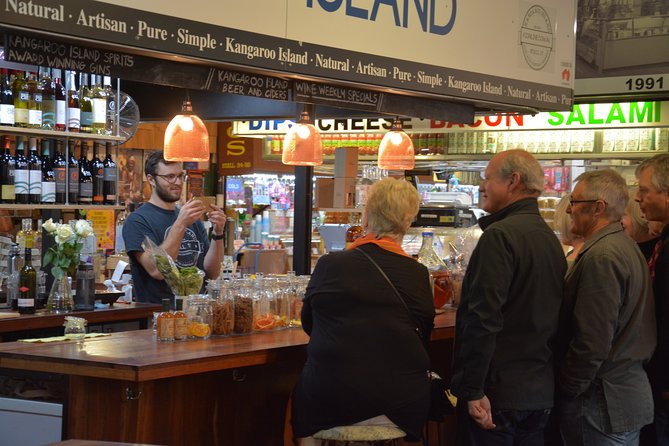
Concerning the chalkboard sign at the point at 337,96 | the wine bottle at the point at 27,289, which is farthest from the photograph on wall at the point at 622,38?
the wine bottle at the point at 27,289

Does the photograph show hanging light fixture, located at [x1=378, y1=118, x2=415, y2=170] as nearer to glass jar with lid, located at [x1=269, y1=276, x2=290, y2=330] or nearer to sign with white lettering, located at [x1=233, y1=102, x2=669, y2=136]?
sign with white lettering, located at [x1=233, y1=102, x2=669, y2=136]

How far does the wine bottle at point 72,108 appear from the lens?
676cm

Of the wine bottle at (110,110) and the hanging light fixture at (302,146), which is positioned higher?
the wine bottle at (110,110)

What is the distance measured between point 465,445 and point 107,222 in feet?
24.0

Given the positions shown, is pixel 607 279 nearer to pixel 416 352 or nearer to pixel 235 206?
pixel 416 352

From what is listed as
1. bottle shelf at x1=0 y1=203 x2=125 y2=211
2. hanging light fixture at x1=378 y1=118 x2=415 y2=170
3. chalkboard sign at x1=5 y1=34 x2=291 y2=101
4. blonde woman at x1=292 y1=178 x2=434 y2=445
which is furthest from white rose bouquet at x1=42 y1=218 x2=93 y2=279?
blonde woman at x1=292 y1=178 x2=434 y2=445

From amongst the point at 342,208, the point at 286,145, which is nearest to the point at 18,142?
the point at 286,145

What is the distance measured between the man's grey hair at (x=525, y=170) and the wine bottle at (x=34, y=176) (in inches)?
154

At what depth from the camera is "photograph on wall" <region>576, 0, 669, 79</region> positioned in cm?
898

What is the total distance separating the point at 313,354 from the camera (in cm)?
374

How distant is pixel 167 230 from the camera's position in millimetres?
5723

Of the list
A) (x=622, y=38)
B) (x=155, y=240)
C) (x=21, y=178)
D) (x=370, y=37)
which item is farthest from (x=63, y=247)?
(x=622, y=38)

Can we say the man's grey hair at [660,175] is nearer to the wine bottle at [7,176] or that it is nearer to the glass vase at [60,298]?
the glass vase at [60,298]

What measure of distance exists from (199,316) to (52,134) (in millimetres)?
2844
